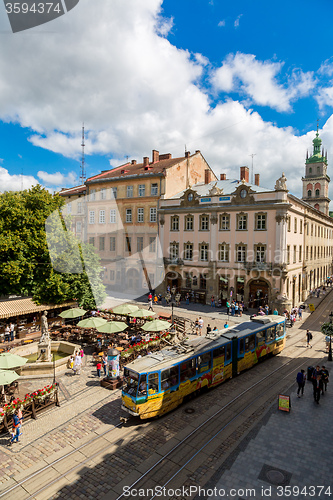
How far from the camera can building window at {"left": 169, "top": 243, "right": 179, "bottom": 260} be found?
147 feet

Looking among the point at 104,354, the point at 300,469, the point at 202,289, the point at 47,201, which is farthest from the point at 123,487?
the point at 202,289

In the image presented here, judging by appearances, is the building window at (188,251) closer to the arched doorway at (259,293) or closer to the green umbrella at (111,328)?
the arched doorway at (259,293)

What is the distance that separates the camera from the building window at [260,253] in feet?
124

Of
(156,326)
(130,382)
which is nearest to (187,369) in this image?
(130,382)

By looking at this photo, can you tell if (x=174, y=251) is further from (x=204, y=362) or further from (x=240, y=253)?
(x=204, y=362)

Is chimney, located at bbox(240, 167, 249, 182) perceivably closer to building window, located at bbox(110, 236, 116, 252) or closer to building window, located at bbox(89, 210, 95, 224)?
building window, located at bbox(110, 236, 116, 252)

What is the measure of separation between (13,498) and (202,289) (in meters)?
33.3

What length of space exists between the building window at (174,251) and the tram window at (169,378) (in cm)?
2921

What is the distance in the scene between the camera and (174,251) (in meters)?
45.0

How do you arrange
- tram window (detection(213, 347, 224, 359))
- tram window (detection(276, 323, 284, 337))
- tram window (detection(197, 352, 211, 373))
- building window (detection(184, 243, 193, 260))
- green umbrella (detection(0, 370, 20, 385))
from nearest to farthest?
green umbrella (detection(0, 370, 20, 385)), tram window (detection(197, 352, 211, 373)), tram window (detection(213, 347, 224, 359)), tram window (detection(276, 323, 284, 337)), building window (detection(184, 243, 193, 260))

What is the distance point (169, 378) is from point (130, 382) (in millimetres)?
1869

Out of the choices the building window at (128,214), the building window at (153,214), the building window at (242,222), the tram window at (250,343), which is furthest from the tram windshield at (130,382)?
the building window at (128,214)

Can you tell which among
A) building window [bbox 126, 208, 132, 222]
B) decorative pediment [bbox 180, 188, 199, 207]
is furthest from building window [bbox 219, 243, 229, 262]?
building window [bbox 126, 208, 132, 222]

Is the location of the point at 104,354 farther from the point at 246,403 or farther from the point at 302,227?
the point at 302,227
